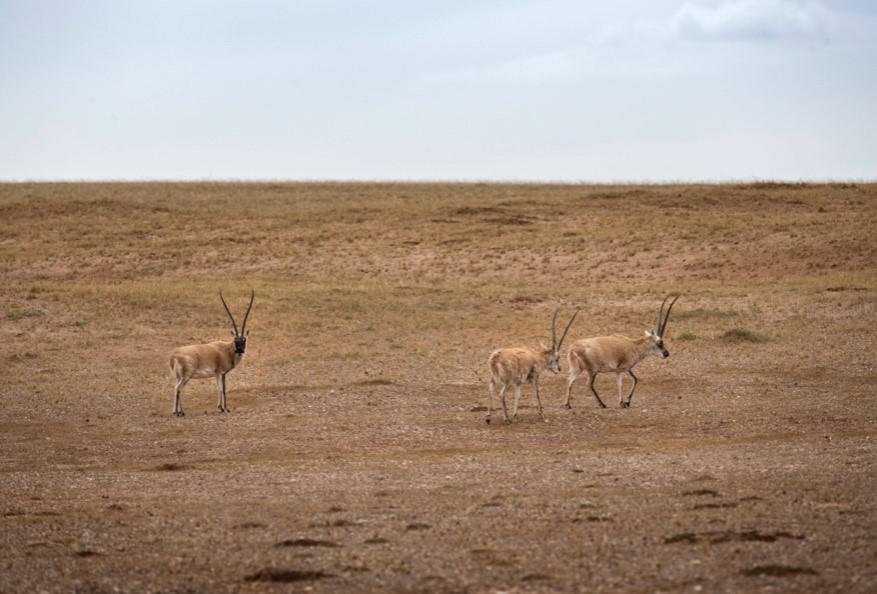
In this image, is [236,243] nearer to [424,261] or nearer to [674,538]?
[424,261]

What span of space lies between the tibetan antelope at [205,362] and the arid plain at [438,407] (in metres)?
0.53

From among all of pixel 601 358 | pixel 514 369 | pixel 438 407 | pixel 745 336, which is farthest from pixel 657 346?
pixel 745 336

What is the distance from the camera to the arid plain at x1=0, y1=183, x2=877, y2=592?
11602mm

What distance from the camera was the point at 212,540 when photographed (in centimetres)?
1255

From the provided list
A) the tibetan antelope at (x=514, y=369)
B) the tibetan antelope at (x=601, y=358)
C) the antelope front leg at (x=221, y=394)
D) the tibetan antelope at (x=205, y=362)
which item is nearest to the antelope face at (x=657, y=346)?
the tibetan antelope at (x=601, y=358)

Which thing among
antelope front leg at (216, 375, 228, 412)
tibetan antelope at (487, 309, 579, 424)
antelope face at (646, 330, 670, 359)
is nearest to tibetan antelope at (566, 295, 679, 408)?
antelope face at (646, 330, 670, 359)

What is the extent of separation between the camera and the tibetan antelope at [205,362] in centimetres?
2289

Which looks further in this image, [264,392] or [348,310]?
[348,310]

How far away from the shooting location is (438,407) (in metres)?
22.8

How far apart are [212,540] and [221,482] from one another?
3.71m

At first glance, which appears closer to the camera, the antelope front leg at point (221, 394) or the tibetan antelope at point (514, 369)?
the tibetan antelope at point (514, 369)

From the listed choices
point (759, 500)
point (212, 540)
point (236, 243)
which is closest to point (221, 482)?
point (212, 540)

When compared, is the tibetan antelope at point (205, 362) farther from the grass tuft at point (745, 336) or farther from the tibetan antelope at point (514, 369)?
the grass tuft at point (745, 336)

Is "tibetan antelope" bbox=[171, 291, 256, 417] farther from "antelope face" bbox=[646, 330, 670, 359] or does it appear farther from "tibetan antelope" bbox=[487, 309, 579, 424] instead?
"antelope face" bbox=[646, 330, 670, 359]
